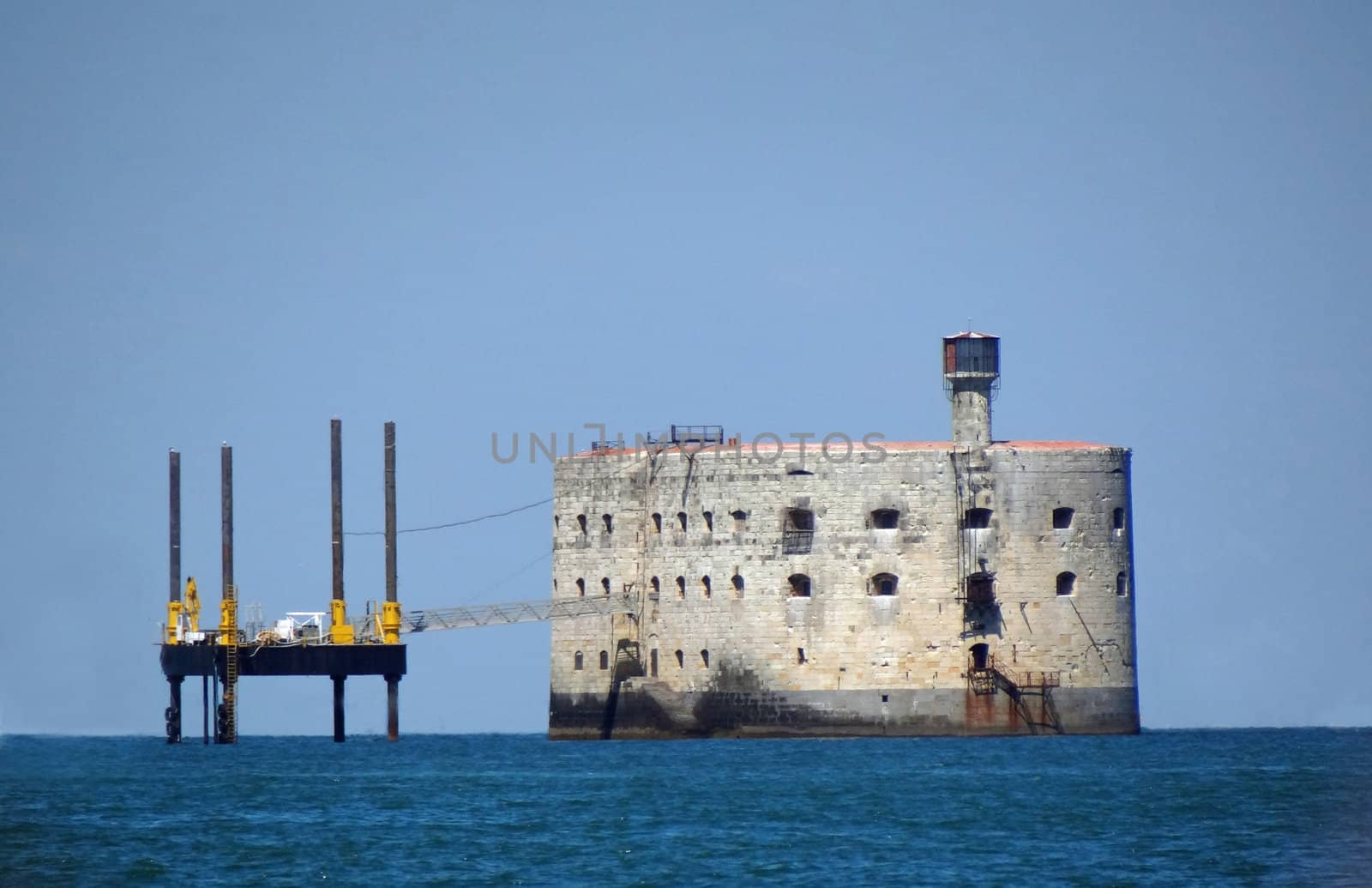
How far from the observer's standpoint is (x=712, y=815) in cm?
5100

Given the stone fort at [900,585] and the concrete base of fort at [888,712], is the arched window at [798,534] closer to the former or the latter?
the stone fort at [900,585]

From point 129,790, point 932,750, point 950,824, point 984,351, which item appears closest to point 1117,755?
point 932,750

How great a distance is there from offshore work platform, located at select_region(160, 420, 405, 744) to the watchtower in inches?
526

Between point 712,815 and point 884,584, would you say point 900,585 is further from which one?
point 712,815

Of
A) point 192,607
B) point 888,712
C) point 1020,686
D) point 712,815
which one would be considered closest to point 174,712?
point 192,607

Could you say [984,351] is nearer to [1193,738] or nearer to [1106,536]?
[1106,536]

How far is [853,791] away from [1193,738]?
2651cm

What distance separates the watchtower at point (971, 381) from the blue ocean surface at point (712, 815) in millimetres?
7362

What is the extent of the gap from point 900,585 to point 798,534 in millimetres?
2634

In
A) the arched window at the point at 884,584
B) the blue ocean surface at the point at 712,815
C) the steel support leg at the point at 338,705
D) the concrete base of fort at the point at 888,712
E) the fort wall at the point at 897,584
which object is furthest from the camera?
the steel support leg at the point at 338,705

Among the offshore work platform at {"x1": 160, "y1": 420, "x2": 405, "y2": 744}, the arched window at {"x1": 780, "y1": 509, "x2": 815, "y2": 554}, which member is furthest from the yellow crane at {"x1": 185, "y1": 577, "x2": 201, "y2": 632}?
the arched window at {"x1": 780, "y1": 509, "x2": 815, "y2": 554}

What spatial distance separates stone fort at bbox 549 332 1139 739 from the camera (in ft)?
222

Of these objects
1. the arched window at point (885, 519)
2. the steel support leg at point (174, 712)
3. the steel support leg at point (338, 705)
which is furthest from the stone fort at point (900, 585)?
the steel support leg at point (174, 712)

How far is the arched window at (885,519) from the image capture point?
67625 mm
